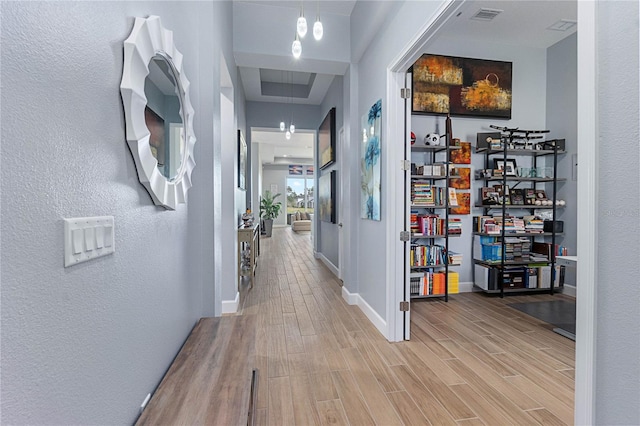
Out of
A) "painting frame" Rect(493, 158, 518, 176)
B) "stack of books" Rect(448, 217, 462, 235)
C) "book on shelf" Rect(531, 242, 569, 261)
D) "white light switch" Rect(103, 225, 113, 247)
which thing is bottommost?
"book on shelf" Rect(531, 242, 569, 261)

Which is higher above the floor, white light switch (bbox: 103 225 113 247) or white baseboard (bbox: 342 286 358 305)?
white light switch (bbox: 103 225 113 247)

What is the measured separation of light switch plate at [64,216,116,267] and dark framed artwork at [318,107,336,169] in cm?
412

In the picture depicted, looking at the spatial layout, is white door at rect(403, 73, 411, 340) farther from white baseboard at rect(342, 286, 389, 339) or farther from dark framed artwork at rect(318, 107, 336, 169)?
dark framed artwork at rect(318, 107, 336, 169)

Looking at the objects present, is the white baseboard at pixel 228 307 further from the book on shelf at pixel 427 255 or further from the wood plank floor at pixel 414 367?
the book on shelf at pixel 427 255

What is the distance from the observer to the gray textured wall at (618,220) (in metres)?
0.85

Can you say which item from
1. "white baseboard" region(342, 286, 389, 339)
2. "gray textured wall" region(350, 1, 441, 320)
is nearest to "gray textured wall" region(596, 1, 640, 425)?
"gray textured wall" region(350, 1, 441, 320)

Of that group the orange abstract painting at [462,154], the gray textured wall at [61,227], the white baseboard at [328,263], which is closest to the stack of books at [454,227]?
the orange abstract painting at [462,154]

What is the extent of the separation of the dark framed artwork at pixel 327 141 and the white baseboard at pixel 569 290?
3751 millimetres

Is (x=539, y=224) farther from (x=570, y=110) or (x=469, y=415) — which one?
(x=469, y=415)

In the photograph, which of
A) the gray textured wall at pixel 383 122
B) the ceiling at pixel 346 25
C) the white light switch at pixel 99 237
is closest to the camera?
the white light switch at pixel 99 237

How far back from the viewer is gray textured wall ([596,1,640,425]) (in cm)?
85

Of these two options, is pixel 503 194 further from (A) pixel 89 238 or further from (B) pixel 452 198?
(A) pixel 89 238

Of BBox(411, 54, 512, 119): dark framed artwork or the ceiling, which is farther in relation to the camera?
BBox(411, 54, 512, 119): dark framed artwork

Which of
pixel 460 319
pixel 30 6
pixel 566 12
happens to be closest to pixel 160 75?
pixel 30 6
